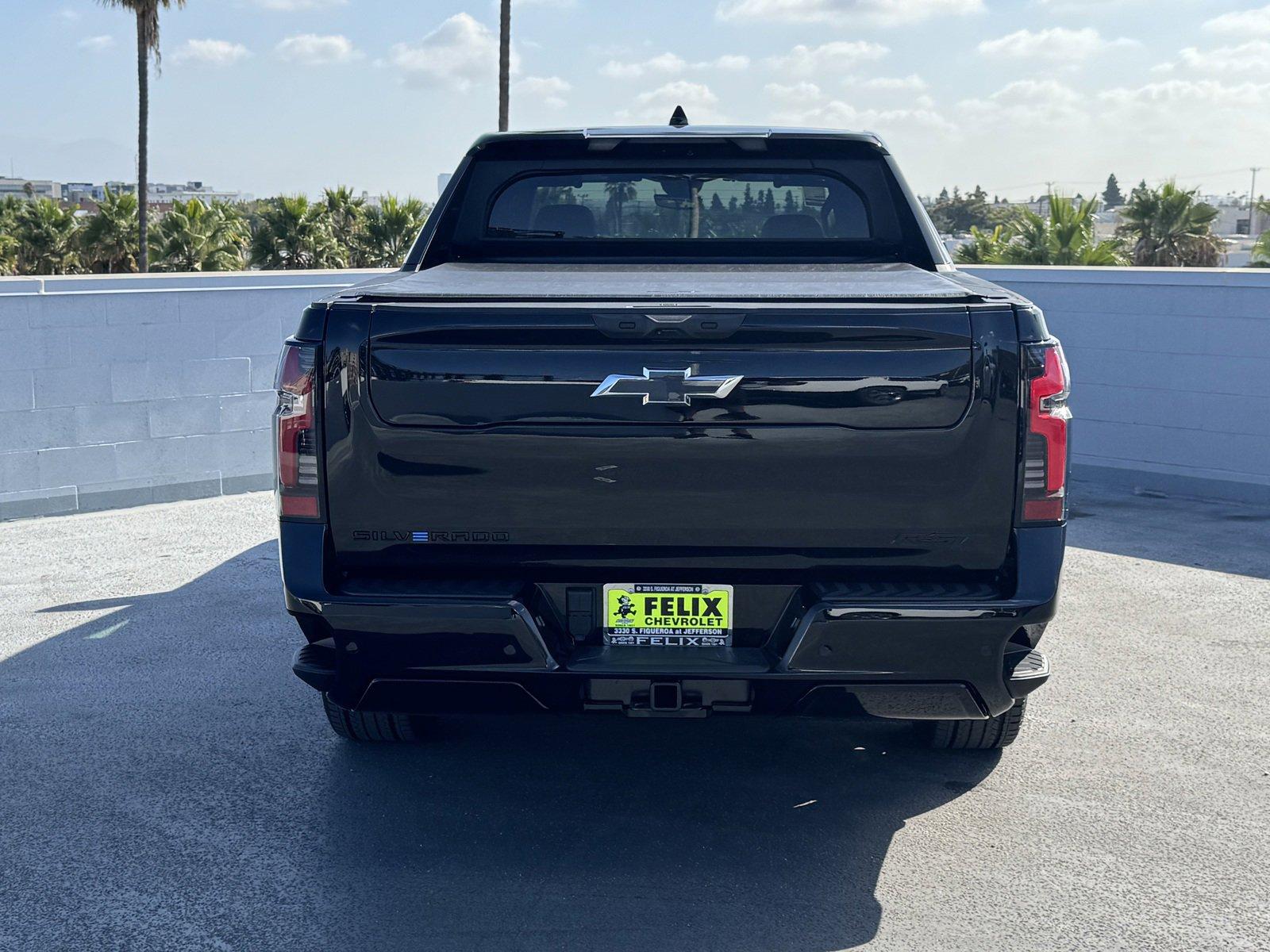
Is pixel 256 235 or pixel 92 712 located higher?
pixel 256 235

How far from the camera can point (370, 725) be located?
14.5 ft

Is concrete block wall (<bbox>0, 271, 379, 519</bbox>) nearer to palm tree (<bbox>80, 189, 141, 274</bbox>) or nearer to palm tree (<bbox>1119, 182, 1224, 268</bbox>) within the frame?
palm tree (<bbox>1119, 182, 1224, 268</bbox>)

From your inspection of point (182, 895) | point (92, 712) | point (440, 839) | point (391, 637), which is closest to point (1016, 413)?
point (391, 637)

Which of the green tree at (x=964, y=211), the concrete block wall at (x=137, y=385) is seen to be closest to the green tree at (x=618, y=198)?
the concrete block wall at (x=137, y=385)

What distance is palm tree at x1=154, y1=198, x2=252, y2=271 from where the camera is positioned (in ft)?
114

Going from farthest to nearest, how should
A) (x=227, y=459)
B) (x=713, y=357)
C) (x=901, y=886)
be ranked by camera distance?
1. (x=227, y=459)
2. (x=901, y=886)
3. (x=713, y=357)

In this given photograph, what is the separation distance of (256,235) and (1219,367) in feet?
98.3

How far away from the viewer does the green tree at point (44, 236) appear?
36500 millimetres

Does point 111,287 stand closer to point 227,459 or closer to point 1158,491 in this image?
point 227,459

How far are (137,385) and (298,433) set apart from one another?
216 inches

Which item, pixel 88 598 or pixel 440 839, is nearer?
pixel 440 839

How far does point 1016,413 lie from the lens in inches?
Result: 130

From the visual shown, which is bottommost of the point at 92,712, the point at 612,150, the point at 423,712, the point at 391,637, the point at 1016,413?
the point at 92,712

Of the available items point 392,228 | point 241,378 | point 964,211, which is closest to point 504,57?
point 392,228
